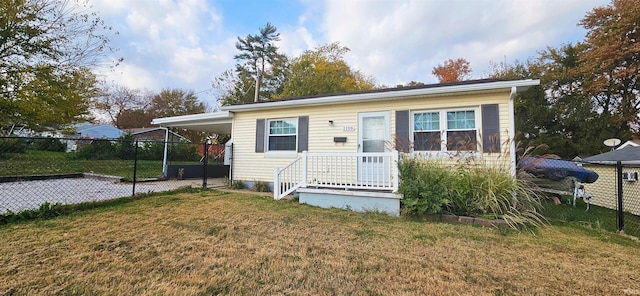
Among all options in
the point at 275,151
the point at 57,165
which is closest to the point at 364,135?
the point at 275,151

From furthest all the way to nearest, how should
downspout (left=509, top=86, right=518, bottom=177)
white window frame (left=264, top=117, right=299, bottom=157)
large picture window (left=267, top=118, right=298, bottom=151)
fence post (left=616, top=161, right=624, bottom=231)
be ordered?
large picture window (left=267, top=118, right=298, bottom=151) → white window frame (left=264, top=117, right=299, bottom=157) → downspout (left=509, top=86, right=518, bottom=177) → fence post (left=616, top=161, right=624, bottom=231)

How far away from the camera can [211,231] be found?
3604 millimetres

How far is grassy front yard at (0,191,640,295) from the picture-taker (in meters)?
2.16

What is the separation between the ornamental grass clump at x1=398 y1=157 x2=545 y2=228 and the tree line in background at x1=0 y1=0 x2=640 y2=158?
1.56 metres

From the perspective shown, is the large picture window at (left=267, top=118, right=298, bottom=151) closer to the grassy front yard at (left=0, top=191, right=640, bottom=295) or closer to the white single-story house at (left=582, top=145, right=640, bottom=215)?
the grassy front yard at (left=0, top=191, right=640, bottom=295)

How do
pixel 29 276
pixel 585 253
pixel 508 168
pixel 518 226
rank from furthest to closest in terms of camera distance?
pixel 508 168
pixel 518 226
pixel 585 253
pixel 29 276

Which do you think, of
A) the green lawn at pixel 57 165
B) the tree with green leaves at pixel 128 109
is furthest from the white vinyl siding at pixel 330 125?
the tree with green leaves at pixel 128 109

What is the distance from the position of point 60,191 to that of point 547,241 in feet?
31.0

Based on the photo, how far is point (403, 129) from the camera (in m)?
6.18

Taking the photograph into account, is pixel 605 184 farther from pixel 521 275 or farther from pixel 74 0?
pixel 74 0

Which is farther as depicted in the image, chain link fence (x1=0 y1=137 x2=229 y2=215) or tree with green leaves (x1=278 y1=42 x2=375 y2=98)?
tree with green leaves (x1=278 y1=42 x2=375 y2=98)

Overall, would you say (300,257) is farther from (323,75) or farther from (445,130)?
(323,75)

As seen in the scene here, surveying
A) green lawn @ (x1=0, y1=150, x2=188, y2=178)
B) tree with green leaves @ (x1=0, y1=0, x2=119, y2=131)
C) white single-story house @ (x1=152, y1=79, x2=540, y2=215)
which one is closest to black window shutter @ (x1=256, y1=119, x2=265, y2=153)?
white single-story house @ (x1=152, y1=79, x2=540, y2=215)

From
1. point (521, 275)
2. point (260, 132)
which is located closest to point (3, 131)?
point (260, 132)
